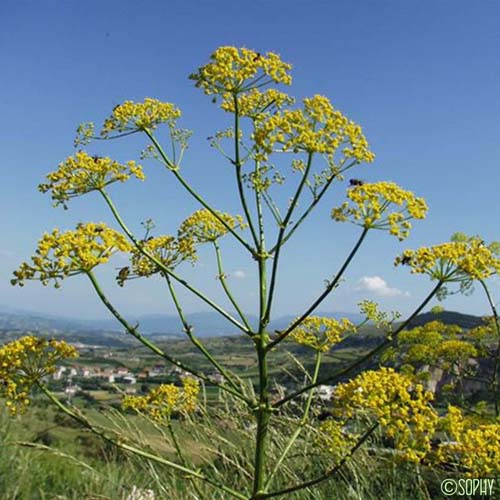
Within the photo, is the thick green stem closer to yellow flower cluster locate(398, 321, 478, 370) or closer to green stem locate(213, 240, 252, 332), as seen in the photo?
green stem locate(213, 240, 252, 332)

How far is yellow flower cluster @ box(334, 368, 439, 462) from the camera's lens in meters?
3.91

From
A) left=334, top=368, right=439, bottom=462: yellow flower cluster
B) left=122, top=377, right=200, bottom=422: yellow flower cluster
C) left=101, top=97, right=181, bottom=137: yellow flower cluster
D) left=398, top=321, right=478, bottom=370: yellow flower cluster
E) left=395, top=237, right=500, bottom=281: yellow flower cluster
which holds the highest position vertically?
left=101, top=97, right=181, bottom=137: yellow flower cluster

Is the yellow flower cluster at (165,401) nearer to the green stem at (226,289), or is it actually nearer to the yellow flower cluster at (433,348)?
the green stem at (226,289)

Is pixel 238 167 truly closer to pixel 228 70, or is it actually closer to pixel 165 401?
pixel 228 70

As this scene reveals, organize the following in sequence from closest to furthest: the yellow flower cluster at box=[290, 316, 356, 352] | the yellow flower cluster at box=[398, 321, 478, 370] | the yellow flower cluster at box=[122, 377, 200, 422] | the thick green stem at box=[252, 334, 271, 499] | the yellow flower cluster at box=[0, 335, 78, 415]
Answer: the thick green stem at box=[252, 334, 271, 499]
the yellow flower cluster at box=[0, 335, 78, 415]
the yellow flower cluster at box=[290, 316, 356, 352]
the yellow flower cluster at box=[122, 377, 200, 422]
the yellow flower cluster at box=[398, 321, 478, 370]

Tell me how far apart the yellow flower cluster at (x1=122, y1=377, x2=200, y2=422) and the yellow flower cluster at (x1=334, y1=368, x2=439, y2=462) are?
2404mm

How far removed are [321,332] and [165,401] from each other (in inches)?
76.1

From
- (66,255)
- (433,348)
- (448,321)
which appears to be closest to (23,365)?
(66,255)

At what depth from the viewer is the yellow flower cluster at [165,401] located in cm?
593

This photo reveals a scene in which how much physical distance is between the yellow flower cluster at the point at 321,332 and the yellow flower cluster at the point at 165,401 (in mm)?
1421

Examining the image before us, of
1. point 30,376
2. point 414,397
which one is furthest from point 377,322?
point 30,376

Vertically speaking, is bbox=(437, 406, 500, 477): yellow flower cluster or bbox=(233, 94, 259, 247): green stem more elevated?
bbox=(233, 94, 259, 247): green stem

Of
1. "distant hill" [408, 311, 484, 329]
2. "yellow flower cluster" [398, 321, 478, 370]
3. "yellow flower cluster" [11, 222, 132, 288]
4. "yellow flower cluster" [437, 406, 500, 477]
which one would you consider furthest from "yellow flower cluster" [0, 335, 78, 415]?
"distant hill" [408, 311, 484, 329]

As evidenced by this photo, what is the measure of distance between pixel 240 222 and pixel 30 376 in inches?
98.5
